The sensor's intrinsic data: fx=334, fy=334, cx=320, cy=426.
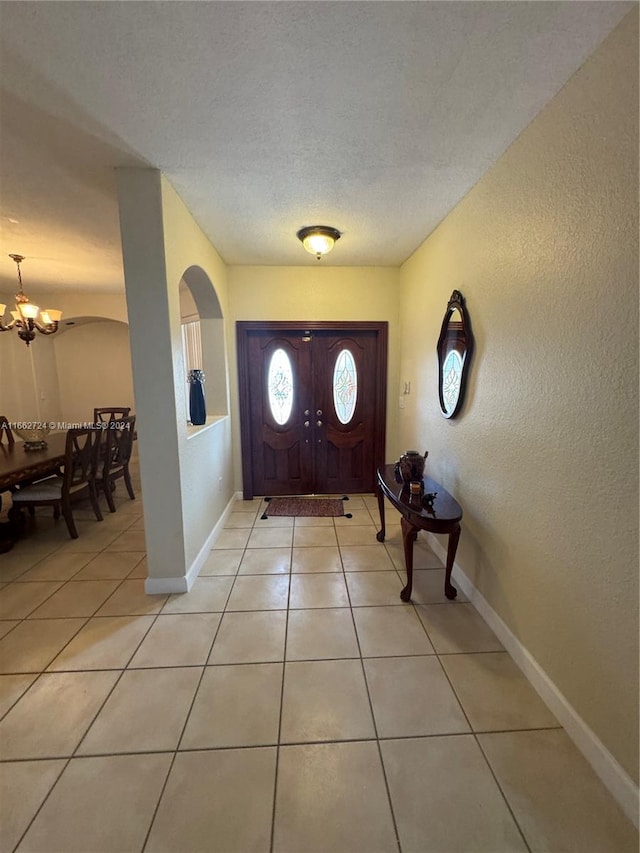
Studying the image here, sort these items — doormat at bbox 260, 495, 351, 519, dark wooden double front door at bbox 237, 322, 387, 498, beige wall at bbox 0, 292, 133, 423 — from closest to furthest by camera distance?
doormat at bbox 260, 495, 351, 519, dark wooden double front door at bbox 237, 322, 387, 498, beige wall at bbox 0, 292, 133, 423

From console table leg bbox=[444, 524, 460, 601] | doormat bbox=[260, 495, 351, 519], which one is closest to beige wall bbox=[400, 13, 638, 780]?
console table leg bbox=[444, 524, 460, 601]

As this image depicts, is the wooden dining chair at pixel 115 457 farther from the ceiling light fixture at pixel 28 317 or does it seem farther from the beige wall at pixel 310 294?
the beige wall at pixel 310 294

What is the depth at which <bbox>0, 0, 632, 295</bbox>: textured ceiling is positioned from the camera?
1101mm

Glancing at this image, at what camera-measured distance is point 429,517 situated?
6.43ft

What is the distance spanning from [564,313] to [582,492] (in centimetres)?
73

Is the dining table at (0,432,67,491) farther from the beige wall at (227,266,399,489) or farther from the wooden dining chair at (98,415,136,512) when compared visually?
the beige wall at (227,266,399,489)

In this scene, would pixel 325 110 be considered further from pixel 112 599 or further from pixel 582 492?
pixel 112 599

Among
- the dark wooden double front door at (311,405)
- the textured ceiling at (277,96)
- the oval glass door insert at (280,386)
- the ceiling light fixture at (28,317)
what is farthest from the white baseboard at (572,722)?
the ceiling light fixture at (28,317)

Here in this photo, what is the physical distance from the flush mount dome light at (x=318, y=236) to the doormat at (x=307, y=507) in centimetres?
250

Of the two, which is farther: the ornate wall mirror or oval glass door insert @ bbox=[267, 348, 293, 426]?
oval glass door insert @ bbox=[267, 348, 293, 426]

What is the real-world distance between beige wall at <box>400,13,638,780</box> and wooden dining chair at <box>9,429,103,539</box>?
11.3 feet

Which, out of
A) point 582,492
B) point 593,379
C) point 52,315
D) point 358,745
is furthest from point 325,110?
point 52,315

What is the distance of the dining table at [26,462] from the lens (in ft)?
8.87

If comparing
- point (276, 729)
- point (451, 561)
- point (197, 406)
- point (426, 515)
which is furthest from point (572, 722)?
point (197, 406)
